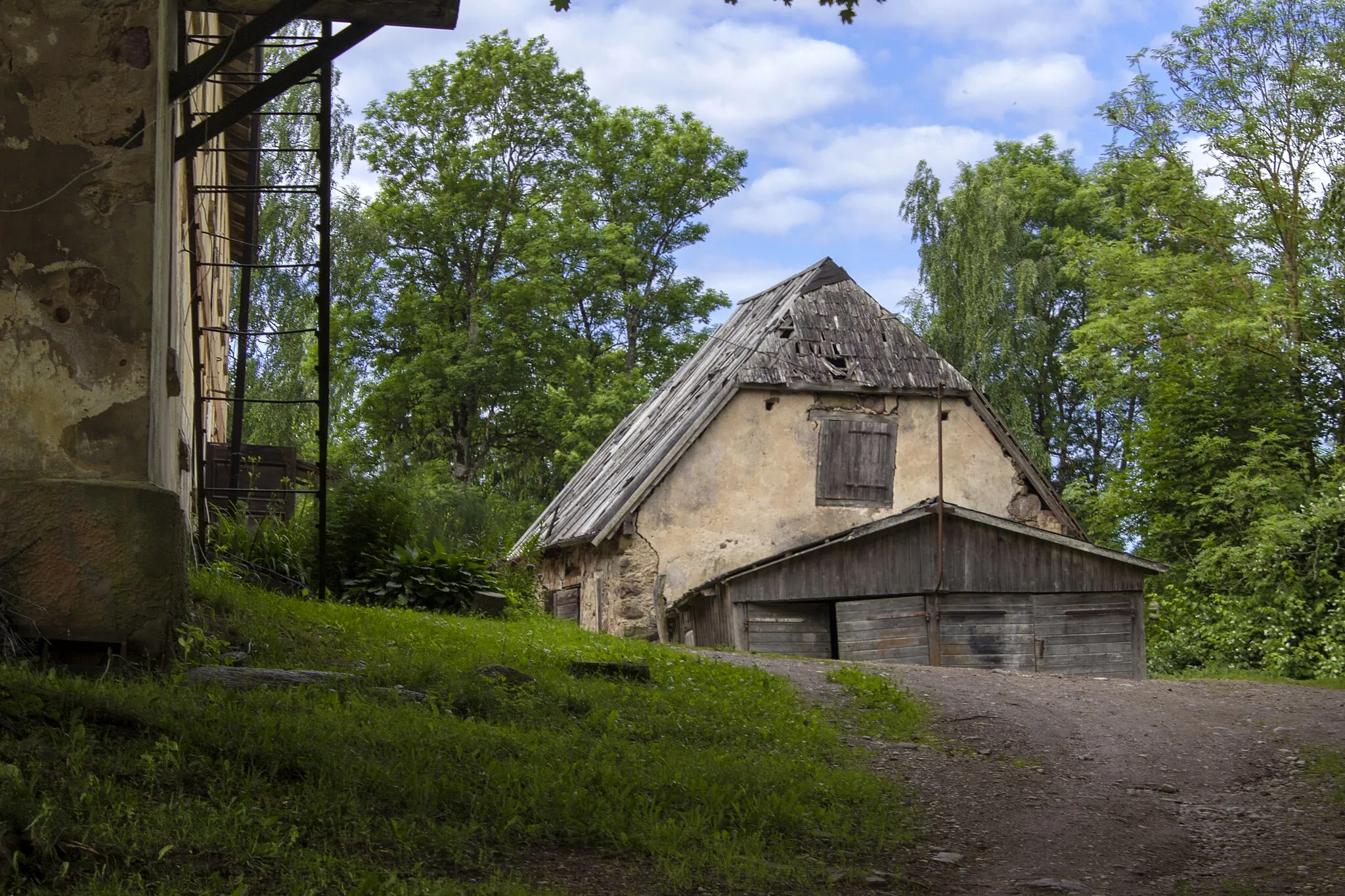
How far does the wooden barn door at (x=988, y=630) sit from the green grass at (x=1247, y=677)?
2.08 meters

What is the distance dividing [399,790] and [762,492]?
51.5ft

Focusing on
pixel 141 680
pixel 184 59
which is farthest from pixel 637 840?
pixel 184 59

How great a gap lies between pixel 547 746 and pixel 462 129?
1153 inches

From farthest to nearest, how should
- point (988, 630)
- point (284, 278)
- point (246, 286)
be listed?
point (284, 278), point (988, 630), point (246, 286)

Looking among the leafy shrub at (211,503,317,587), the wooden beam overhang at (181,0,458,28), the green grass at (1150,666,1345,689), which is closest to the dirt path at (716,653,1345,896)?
the green grass at (1150,666,1345,689)

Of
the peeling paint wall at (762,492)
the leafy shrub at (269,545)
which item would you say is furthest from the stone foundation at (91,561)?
the peeling paint wall at (762,492)

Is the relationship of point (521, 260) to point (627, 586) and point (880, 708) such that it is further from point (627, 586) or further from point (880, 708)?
point (880, 708)

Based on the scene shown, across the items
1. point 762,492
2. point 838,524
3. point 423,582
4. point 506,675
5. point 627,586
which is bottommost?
point 506,675

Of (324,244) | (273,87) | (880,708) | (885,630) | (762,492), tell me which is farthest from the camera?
(762,492)

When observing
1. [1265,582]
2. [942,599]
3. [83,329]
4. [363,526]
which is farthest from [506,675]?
[1265,582]

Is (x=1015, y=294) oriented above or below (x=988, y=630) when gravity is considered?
above

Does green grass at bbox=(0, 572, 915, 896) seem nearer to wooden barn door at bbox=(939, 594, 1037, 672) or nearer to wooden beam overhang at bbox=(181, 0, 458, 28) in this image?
wooden beam overhang at bbox=(181, 0, 458, 28)

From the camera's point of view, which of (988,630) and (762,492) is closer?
(988,630)

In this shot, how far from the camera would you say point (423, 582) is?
13.8 m
